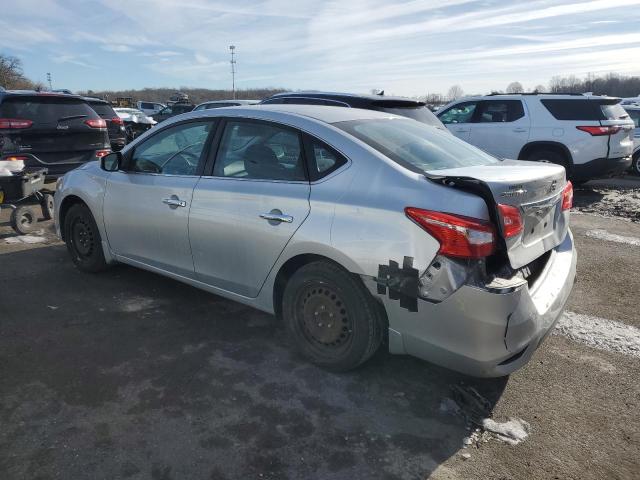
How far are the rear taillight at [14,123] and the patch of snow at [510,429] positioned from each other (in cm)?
759

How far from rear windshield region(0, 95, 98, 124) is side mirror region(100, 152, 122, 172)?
4022 millimetres

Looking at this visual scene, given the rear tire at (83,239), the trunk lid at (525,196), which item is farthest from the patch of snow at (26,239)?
the trunk lid at (525,196)

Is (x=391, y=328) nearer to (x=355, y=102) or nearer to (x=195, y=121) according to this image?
(x=195, y=121)

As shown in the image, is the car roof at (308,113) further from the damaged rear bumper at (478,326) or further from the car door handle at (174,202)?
the damaged rear bumper at (478,326)

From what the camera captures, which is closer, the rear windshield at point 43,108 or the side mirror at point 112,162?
the side mirror at point 112,162

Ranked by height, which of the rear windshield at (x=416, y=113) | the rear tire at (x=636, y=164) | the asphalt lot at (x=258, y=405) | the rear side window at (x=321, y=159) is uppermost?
the rear windshield at (x=416, y=113)

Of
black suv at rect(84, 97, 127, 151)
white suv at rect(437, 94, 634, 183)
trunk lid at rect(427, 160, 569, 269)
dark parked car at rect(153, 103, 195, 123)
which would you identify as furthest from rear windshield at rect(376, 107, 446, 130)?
dark parked car at rect(153, 103, 195, 123)

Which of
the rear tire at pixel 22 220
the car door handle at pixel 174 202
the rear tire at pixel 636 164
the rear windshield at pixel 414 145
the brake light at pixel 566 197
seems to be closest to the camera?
the rear windshield at pixel 414 145

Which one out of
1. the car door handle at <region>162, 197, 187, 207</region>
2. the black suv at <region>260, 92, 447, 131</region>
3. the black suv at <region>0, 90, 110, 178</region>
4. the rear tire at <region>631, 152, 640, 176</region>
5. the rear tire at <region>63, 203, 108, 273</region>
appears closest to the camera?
the car door handle at <region>162, 197, 187, 207</region>

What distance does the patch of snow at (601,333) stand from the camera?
372cm

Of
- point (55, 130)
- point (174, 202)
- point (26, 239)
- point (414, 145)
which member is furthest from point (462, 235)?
point (55, 130)

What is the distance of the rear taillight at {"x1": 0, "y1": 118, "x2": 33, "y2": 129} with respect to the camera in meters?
7.34

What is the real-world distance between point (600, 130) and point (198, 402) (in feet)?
30.0

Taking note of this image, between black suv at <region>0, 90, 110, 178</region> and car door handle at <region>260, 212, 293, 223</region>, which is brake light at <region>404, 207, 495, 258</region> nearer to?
car door handle at <region>260, 212, 293, 223</region>
